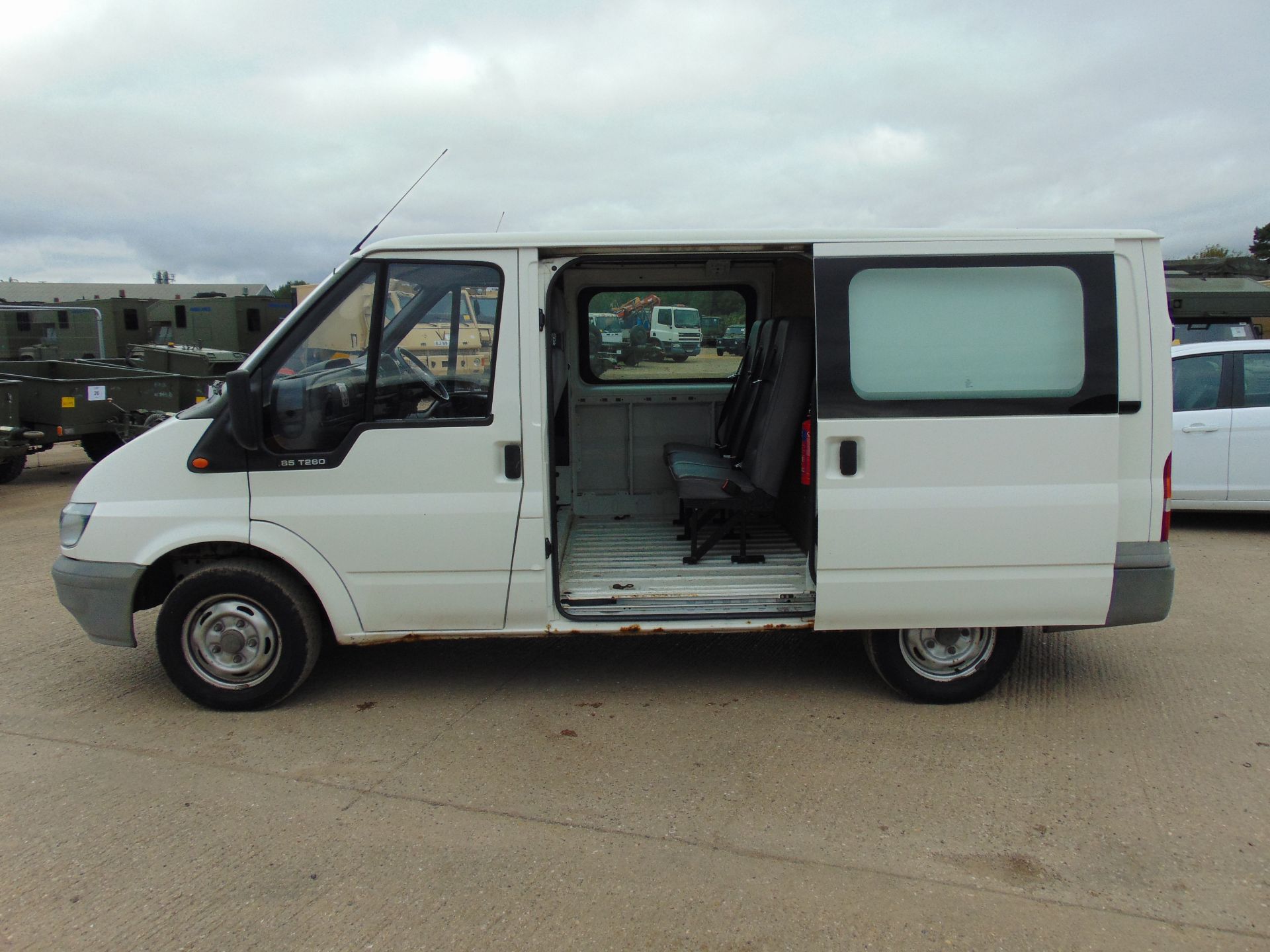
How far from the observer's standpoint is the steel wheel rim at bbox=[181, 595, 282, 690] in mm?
4102

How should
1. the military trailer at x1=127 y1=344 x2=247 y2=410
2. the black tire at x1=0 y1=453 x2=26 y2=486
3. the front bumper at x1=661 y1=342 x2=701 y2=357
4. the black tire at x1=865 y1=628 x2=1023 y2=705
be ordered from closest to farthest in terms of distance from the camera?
the black tire at x1=865 y1=628 x2=1023 y2=705 < the front bumper at x1=661 y1=342 x2=701 y2=357 < the black tire at x1=0 y1=453 x2=26 y2=486 < the military trailer at x1=127 y1=344 x2=247 y2=410

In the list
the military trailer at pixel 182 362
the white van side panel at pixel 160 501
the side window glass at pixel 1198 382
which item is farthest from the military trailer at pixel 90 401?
the side window glass at pixel 1198 382

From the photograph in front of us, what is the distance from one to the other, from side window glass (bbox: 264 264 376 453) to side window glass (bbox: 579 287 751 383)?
8.74ft

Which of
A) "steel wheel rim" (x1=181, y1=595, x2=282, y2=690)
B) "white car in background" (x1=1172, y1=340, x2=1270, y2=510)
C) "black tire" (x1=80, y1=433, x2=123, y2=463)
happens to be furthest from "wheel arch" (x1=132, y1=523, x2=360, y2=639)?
"black tire" (x1=80, y1=433, x2=123, y2=463)

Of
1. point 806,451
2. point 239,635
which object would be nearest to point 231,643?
point 239,635

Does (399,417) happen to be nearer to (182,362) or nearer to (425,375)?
(425,375)

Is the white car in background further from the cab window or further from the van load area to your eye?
the cab window

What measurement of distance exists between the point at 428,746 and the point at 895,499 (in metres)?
2.21

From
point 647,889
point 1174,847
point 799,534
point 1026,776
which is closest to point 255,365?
point 647,889

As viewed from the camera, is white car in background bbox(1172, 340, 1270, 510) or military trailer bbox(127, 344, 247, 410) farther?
military trailer bbox(127, 344, 247, 410)

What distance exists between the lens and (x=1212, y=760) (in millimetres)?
3703

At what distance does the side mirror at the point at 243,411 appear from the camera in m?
3.77

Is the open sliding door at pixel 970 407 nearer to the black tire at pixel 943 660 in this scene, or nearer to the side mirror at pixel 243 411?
the black tire at pixel 943 660

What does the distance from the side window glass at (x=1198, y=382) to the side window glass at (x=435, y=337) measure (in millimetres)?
6254
